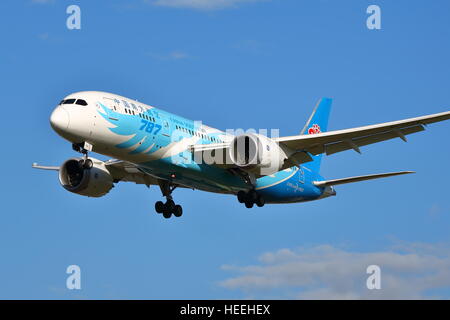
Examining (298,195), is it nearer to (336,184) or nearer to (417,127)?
(336,184)

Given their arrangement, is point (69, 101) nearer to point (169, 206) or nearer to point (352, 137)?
point (169, 206)

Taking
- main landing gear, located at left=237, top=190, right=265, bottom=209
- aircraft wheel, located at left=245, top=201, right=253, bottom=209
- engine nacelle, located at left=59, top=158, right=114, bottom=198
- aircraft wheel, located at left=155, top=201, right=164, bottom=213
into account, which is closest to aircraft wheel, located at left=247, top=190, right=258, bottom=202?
main landing gear, located at left=237, top=190, right=265, bottom=209

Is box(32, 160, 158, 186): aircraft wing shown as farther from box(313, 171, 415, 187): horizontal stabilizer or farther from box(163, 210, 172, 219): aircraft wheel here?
box(313, 171, 415, 187): horizontal stabilizer

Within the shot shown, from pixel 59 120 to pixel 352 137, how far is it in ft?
45.2

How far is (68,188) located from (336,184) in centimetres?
1415

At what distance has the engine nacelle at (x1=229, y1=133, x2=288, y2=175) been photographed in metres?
42.2

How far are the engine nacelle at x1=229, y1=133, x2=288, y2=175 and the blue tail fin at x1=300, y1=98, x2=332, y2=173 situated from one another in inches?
370

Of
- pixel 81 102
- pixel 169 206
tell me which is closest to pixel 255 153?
pixel 169 206

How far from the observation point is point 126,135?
131 ft

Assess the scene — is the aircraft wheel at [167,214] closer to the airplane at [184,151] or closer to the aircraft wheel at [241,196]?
the airplane at [184,151]

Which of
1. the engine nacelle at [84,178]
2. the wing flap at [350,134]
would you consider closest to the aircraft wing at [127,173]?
the engine nacelle at [84,178]
